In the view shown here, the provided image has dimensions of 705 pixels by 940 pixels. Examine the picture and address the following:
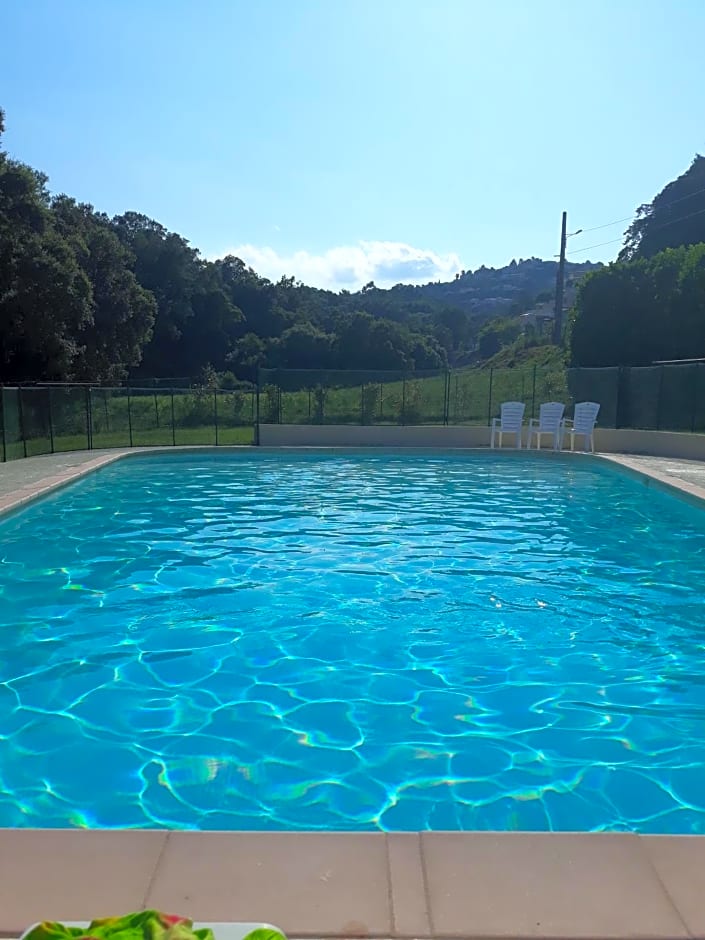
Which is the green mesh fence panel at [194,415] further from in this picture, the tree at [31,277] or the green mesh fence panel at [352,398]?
the tree at [31,277]

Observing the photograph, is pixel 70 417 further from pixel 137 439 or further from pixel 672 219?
pixel 672 219

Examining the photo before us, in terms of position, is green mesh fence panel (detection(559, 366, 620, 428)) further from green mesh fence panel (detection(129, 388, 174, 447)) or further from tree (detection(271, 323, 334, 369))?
tree (detection(271, 323, 334, 369))

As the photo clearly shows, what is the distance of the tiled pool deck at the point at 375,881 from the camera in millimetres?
1894

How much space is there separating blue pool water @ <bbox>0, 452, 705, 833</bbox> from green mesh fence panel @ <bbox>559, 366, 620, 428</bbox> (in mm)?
9953

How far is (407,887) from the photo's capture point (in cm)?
203

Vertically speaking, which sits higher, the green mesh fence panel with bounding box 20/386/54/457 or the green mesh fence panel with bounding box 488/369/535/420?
the green mesh fence panel with bounding box 488/369/535/420

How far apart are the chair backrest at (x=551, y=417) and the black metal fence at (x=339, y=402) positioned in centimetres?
220

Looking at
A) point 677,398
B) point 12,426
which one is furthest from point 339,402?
point 677,398

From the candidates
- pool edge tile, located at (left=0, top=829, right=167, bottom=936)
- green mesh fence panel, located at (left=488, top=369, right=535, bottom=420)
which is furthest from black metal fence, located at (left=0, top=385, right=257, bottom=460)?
pool edge tile, located at (left=0, top=829, right=167, bottom=936)

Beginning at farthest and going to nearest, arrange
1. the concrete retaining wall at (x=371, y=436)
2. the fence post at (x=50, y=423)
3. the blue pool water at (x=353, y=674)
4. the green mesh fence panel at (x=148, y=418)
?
the concrete retaining wall at (x=371, y=436)
the green mesh fence panel at (x=148, y=418)
the fence post at (x=50, y=423)
the blue pool water at (x=353, y=674)

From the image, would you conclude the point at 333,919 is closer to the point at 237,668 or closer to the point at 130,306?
the point at 237,668

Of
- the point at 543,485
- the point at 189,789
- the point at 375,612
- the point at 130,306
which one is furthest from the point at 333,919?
the point at 130,306

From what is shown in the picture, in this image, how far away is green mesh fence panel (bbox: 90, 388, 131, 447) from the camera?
17.6 metres

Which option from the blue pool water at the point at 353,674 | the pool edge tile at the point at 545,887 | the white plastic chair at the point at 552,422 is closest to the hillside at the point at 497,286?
the white plastic chair at the point at 552,422
